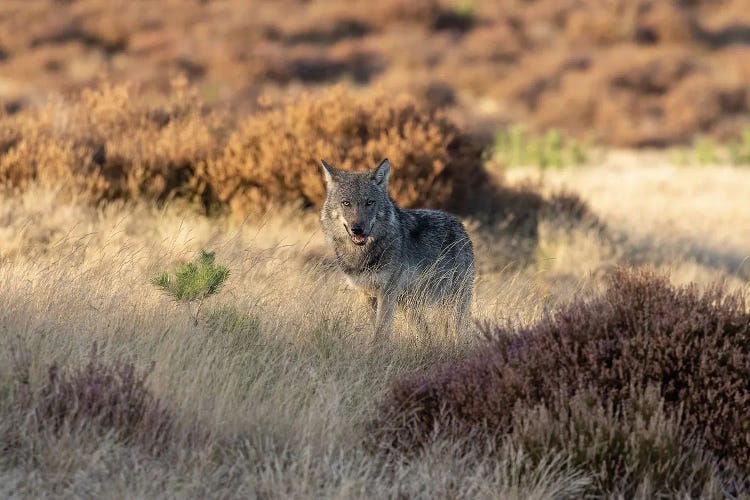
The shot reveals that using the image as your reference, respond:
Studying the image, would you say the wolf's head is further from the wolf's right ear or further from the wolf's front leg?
the wolf's front leg

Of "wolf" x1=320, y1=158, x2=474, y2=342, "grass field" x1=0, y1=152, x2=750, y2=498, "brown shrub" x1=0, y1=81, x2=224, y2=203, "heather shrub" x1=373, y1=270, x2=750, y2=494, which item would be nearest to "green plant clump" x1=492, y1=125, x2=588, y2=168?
"brown shrub" x1=0, y1=81, x2=224, y2=203

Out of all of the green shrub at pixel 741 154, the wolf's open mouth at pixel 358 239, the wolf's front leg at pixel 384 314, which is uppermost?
the wolf's open mouth at pixel 358 239

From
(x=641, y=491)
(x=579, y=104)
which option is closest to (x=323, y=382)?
(x=641, y=491)

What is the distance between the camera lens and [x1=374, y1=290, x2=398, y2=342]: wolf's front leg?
611 centimetres

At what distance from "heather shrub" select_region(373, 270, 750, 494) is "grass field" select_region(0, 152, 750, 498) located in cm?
20

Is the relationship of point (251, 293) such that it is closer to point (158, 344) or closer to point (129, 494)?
point (158, 344)

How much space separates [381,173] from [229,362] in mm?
2106

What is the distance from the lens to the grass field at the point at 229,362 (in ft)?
13.7

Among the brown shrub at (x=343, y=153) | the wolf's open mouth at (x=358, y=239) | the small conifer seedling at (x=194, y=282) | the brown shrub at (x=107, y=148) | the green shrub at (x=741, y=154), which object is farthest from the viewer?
the green shrub at (x=741, y=154)

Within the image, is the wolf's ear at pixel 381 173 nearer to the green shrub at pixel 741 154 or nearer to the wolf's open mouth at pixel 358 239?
the wolf's open mouth at pixel 358 239

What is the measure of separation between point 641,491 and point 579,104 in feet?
67.2

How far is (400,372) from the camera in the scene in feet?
18.4

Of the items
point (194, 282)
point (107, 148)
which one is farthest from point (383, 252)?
point (107, 148)

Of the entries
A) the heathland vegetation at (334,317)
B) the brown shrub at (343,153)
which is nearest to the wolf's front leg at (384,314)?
the heathland vegetation at (334,317)
